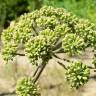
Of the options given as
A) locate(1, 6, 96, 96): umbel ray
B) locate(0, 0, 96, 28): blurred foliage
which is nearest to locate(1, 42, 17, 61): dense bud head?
locate(1, 6, 96, 96): umbel ray

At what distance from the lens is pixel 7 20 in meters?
11.3

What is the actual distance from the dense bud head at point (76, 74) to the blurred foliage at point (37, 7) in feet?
13.8

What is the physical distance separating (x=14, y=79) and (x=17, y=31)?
1.88 meters

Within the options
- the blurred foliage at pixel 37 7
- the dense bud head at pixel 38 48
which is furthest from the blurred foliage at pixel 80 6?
the dense bud head at pixel 38 48

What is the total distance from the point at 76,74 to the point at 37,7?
6119mm

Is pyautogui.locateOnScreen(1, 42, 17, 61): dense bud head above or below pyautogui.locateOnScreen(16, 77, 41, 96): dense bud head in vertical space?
above

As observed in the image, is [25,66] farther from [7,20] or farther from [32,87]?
[7,20]

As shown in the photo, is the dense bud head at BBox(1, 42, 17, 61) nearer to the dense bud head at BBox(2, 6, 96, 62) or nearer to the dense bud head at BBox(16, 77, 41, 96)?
the dense bud head at BBox(2, 6, 96, 62)

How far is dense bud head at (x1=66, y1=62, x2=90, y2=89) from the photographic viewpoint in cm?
470

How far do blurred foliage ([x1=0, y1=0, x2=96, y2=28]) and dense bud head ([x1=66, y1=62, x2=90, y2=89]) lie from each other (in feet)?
13.8

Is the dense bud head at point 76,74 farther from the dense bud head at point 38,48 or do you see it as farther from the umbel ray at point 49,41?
the dense bud head at point 38,48

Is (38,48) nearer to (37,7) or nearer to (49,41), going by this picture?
(49,41)

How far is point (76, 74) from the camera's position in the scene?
471 cm

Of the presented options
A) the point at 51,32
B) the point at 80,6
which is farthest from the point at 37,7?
the point at 51,32
